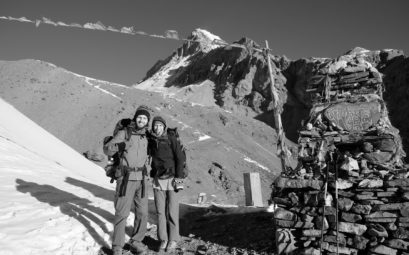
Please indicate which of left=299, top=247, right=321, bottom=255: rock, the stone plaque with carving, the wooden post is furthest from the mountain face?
left=299, top=247, right=321, bottom=255: rock

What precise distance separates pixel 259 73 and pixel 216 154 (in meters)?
46.8

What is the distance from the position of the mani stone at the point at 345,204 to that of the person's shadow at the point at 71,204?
3808mm

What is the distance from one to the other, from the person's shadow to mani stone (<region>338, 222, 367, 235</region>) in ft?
12.3

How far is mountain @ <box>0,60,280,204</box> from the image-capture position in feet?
107

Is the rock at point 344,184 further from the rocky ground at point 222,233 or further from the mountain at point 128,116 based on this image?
the mountain at point 128,116

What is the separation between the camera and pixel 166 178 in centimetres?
559

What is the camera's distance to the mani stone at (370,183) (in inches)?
215

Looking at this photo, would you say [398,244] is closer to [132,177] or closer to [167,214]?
[167,214]

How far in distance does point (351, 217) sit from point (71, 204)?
17.5ft

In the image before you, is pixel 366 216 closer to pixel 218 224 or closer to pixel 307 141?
pixel 307 141

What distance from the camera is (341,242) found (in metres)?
5.46

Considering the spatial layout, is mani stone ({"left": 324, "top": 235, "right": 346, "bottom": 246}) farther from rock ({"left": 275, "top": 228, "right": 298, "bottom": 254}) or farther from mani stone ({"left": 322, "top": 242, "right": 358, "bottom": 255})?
rock ({"left": 275, "top": 228, "right": 298, "bottom": 254})

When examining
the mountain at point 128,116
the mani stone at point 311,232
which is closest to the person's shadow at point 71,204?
the mani stone at point 311,232

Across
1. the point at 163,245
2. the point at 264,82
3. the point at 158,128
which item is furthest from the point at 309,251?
the point at 264,82
